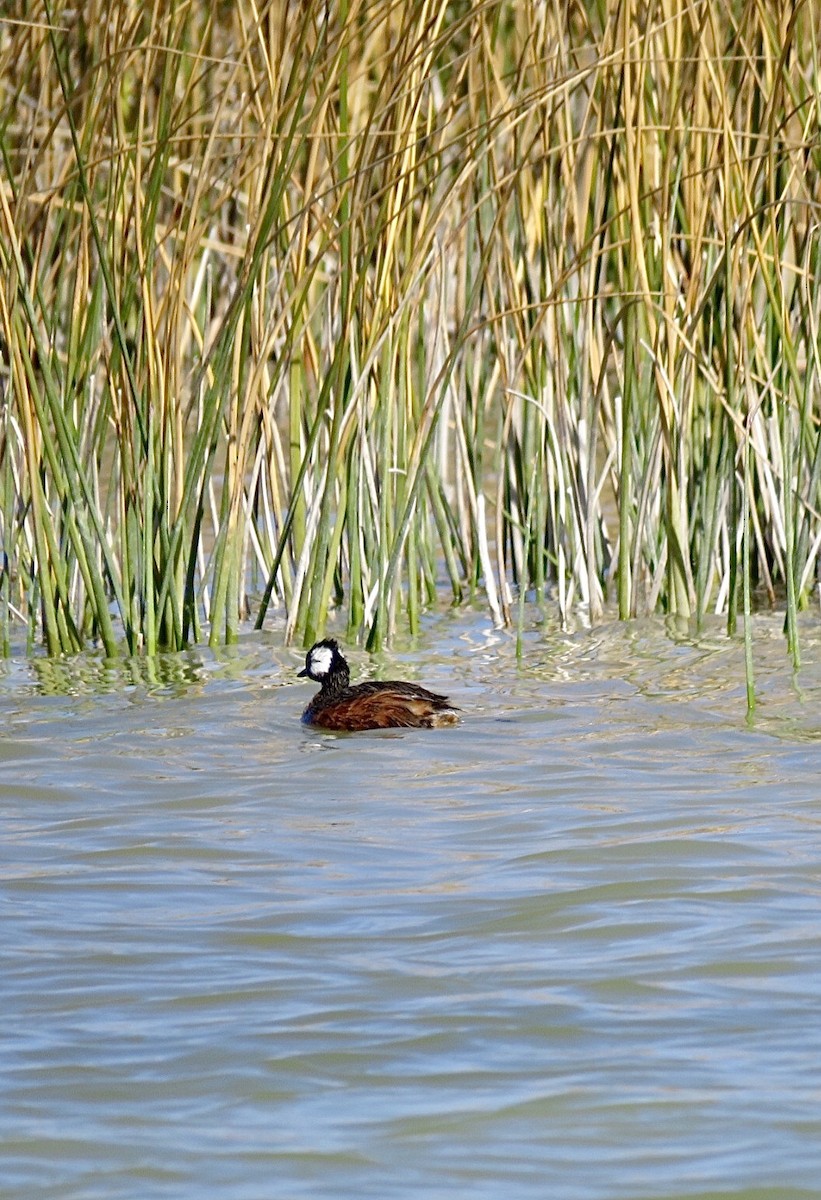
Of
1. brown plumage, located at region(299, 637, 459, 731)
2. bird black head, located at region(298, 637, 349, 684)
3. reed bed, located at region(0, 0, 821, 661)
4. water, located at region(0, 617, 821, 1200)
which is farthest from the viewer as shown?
bird black head, located at region(298, 637, 349, 684)

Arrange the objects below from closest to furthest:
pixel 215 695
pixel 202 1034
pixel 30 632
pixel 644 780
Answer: pixel 202 1034, pixel 644 780, pixel 215 695, pixel 30 632

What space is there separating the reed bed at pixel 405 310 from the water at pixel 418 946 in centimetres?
57

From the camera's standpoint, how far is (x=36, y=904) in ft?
13.1

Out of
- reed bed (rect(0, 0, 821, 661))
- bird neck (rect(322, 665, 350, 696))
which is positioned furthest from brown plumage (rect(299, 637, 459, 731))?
reed bed (rect(0, 0, 821, 661))

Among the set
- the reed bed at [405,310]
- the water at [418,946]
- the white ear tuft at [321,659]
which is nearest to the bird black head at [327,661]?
the white ear tuft at [321,659]

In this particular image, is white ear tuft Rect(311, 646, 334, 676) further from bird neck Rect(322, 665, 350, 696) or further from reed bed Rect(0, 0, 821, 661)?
reed bed Rect(0, 0, 821, 661)

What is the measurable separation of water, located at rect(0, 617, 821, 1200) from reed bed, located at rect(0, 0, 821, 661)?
22.4 inches

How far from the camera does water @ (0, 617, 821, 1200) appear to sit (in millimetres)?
2861

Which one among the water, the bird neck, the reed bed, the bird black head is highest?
the reed bed

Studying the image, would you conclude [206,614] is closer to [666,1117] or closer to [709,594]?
[709,594]

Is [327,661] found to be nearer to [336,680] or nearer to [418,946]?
[336,680]

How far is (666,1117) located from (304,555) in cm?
360

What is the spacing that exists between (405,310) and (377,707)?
1.25 m

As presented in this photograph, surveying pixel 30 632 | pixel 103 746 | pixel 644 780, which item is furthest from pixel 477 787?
pixel 30 632
